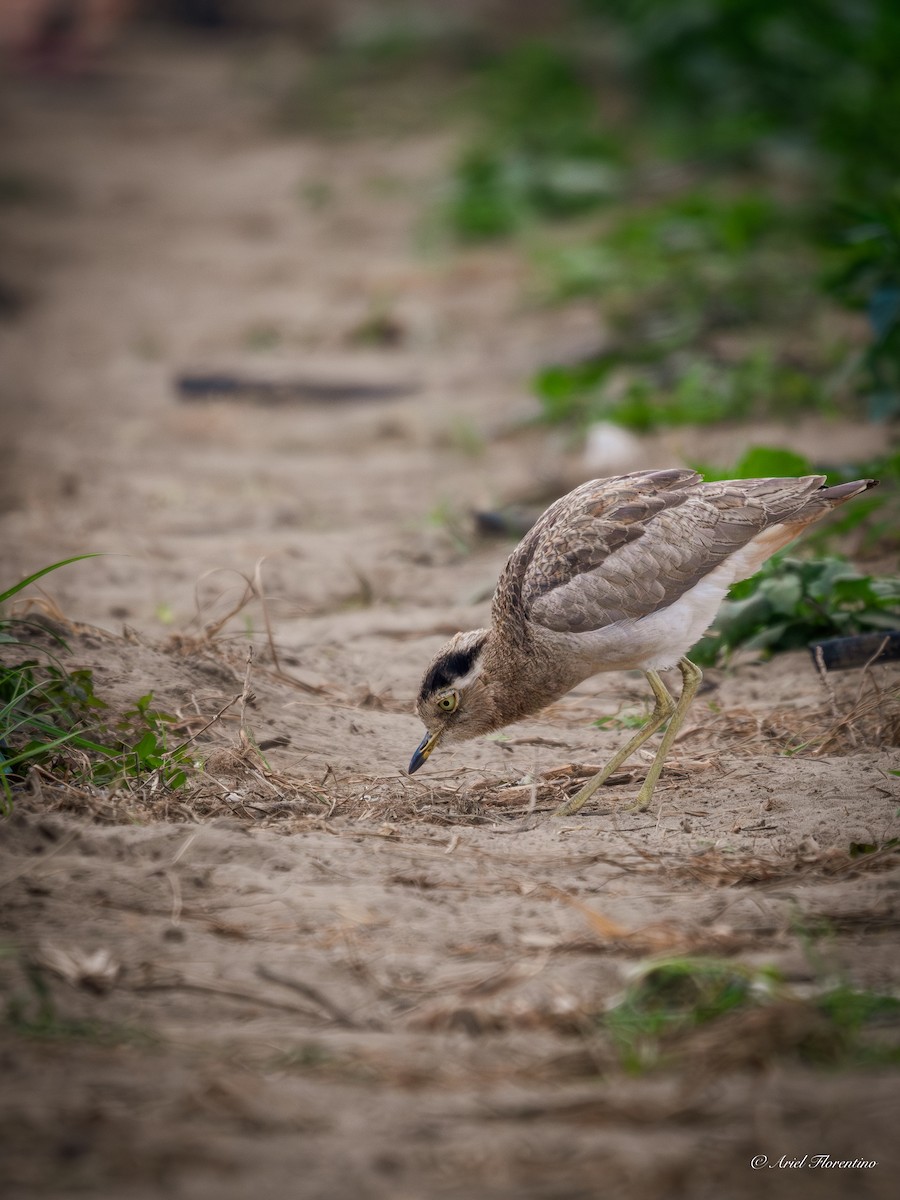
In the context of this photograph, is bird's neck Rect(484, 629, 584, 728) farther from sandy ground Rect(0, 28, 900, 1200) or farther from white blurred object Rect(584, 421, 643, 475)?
white blurred object Rect(584, 421, 643, 475)

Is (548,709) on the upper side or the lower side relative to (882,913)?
lower

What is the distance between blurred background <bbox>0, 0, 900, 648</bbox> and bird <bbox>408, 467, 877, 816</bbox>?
93cm

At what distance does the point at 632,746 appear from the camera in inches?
187

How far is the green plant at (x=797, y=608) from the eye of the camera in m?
5.43

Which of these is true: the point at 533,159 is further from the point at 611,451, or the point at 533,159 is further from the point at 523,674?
the point at 523,674

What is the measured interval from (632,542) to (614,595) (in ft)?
0.78

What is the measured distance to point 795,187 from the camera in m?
13.2

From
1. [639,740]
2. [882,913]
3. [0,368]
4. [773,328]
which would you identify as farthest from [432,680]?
[0,368]

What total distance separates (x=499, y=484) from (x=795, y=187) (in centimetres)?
682

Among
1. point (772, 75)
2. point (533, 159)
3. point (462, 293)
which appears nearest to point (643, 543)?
point (462, 293)

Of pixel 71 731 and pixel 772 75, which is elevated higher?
pixel 772 75

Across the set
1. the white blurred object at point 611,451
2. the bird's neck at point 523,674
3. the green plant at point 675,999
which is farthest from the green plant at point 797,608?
the green plant at point 675,999

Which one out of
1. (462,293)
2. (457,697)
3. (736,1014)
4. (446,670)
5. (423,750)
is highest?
(736,1014)

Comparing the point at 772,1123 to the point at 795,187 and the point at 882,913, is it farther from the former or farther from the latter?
the point at 795,187
